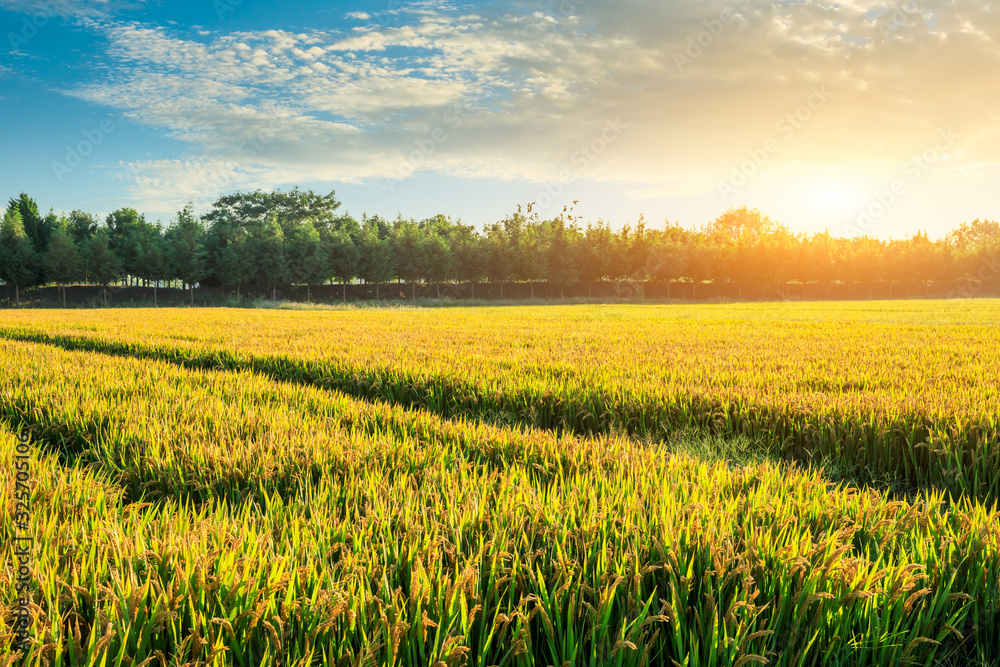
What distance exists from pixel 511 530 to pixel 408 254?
57.3 m

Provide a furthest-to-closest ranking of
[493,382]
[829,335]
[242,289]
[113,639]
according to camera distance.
Result: [242,289], [829,335], [493,382], [113,639]

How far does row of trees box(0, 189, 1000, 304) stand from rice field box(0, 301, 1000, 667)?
52477mm

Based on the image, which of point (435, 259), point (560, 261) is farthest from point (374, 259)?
point (560, 261)

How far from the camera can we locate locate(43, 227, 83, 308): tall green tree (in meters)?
48.4

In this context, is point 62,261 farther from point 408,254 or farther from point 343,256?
point 408,254

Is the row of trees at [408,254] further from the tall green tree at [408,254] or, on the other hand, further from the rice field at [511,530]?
the rice field at [511,530]

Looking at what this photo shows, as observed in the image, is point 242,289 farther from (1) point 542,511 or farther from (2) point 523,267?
(1) point 542,511

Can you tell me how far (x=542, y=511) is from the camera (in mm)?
2270

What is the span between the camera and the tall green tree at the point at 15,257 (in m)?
47.5

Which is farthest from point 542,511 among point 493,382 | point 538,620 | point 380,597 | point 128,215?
point 128,215

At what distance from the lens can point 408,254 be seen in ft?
190

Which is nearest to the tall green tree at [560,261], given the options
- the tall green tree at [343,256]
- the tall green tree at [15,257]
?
the tall green tree at [343,256]

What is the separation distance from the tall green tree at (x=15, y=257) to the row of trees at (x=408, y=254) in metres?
0.09

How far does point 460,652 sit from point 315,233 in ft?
192
